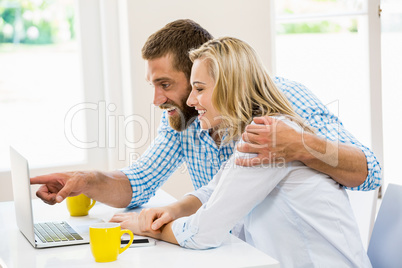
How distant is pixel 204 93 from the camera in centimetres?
149

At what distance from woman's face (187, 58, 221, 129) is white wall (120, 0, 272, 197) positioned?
112 centimetres

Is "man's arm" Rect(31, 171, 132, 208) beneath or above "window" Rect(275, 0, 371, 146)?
beneath

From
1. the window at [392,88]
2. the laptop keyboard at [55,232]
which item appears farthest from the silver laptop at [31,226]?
the window at [392,88]

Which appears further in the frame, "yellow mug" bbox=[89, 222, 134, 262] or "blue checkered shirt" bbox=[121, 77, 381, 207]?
"blue checkered shirt" bbox=[121, 77, 381, 207]

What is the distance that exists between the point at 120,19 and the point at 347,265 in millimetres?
1743

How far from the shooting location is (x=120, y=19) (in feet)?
8.75

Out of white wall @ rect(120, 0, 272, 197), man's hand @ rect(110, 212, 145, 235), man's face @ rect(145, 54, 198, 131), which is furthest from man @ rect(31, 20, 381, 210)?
white wall @ rect(120, 0, 272, 197)

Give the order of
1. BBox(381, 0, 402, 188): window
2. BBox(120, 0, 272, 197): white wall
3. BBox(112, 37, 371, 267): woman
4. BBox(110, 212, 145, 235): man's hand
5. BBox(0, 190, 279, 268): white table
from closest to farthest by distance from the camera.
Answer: BBox(0, 190, 279, 268): white table, BBox(112, 37, 371, 267): woman, BBox(110, 212, 145, 235): man's hand, BBox(120, 0, 272, 197): white wall, BBox(381, 0, 402, 188): window

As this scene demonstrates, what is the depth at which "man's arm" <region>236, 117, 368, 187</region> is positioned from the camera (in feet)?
4.25

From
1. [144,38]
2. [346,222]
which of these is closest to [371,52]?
[144,38]

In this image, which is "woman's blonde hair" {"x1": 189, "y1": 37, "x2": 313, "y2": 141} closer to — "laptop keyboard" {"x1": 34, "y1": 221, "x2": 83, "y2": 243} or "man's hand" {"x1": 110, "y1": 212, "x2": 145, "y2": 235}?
"man's hand" {"x1": 110, "y1": 212, "x2": 145, "y2": 235}

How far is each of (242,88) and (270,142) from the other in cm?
18

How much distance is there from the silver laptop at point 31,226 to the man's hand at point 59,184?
2.9 inches

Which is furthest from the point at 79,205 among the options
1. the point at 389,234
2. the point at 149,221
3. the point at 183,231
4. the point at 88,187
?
the point at 389,234
